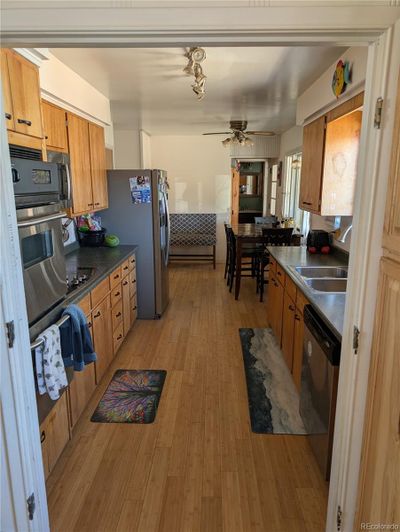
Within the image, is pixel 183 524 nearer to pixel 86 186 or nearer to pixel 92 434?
pixel 92 434

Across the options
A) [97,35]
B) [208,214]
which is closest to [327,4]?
[97,35]

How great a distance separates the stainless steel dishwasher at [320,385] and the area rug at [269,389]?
0.22 meters

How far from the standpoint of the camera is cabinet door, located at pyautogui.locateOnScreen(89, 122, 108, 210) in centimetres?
350

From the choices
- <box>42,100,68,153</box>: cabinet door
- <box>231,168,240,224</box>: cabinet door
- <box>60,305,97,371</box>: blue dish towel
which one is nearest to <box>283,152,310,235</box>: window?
<box>231,168,240,224</box>: cabinet door

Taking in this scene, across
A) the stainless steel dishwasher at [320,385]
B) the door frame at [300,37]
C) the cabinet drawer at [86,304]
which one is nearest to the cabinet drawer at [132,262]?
the cabinet drawer at [86,304]

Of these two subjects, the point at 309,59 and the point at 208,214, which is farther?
the point at 208,214

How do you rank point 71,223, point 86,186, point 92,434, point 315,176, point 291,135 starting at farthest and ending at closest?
point 291,135
point 71,223
point 86,186
point 315,176
point 92,434

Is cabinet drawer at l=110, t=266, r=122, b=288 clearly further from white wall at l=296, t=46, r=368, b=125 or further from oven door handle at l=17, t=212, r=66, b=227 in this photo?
white wall at l=296, t=46, r=368, b=125

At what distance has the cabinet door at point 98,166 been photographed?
3.50 m

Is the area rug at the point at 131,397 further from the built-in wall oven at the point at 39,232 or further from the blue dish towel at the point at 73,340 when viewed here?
the built-in wall oven at the point at 39,232

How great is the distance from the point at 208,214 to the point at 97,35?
6034 millimetres

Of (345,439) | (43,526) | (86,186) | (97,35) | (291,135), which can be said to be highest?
(291,135)

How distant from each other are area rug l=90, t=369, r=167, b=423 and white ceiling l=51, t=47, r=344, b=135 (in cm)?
250

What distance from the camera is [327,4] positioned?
1.04m
